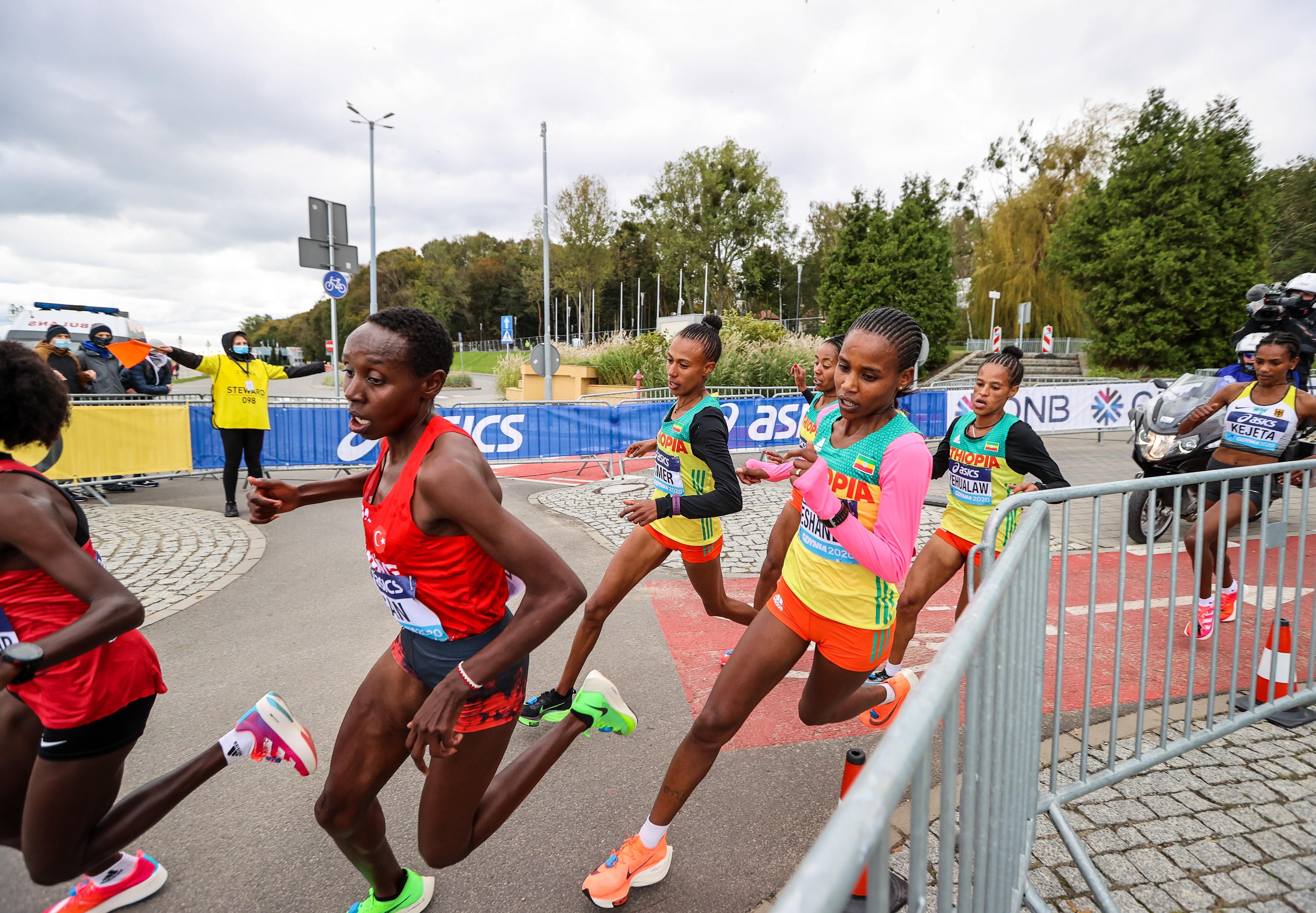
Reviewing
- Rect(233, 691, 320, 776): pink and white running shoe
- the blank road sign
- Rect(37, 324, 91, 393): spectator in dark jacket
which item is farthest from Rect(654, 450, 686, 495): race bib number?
the blank road sign

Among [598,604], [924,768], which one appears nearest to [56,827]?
[598,604]

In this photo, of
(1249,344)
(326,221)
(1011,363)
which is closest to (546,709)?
(1011,363)

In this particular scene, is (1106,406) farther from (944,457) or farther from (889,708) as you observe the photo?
(889,708)

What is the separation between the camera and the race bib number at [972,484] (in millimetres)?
4133

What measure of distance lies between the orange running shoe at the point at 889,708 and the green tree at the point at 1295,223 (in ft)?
136

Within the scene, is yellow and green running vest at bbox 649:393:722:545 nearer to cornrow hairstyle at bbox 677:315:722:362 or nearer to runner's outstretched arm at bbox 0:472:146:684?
cornrow hairstyle at bbox 677:315:722:362

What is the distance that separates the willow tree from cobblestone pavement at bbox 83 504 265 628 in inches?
1512

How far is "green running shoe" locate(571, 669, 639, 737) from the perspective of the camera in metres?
2.82

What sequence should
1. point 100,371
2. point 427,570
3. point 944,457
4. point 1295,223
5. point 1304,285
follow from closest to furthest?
point 427,570 < point 944,457 < point 1304,285 < point 100,371 < point 1295,223

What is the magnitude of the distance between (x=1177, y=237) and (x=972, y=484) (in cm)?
3184

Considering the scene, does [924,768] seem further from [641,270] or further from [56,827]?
[641,270]

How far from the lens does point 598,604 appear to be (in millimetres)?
3838

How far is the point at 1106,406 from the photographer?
647 inches

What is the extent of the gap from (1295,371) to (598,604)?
243 inches
